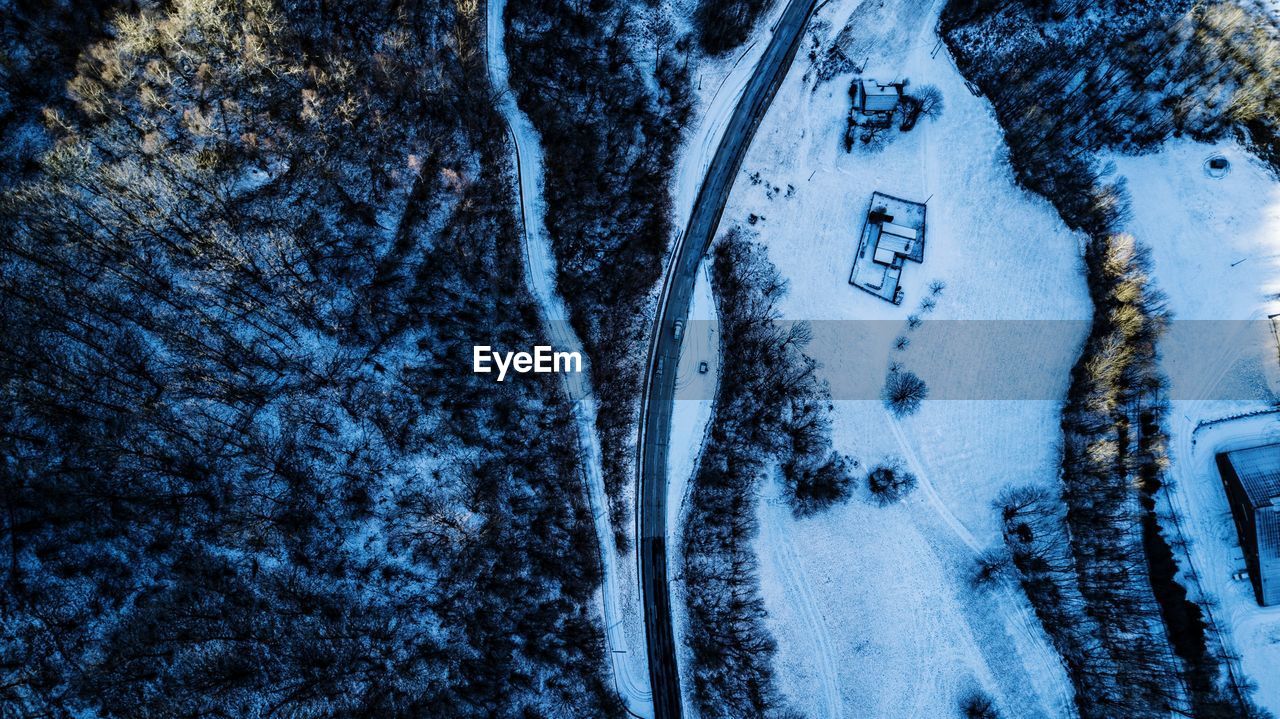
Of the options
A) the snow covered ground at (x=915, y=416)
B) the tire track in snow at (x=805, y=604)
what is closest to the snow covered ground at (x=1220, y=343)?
the snow covered ground at (x=915, y=416)

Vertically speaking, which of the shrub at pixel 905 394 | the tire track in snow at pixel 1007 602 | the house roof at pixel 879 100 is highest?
the house roof at pixel 879 100

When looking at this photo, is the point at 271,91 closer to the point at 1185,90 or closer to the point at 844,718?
the point at 844,718

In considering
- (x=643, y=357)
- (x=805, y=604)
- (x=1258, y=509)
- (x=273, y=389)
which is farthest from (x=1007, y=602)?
(x=273, y=389)

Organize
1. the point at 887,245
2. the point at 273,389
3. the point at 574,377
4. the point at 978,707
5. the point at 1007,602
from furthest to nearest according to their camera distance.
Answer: the point at 887,245
the point at 574,377
the point at 1007,602
the point at 978,707
the point at 273,389

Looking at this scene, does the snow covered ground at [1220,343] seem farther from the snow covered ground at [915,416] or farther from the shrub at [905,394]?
the shrub at [905,394]

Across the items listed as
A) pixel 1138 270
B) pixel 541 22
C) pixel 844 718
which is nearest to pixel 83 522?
pixel 541 22

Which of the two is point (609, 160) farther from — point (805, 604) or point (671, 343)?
point (805, 604)
